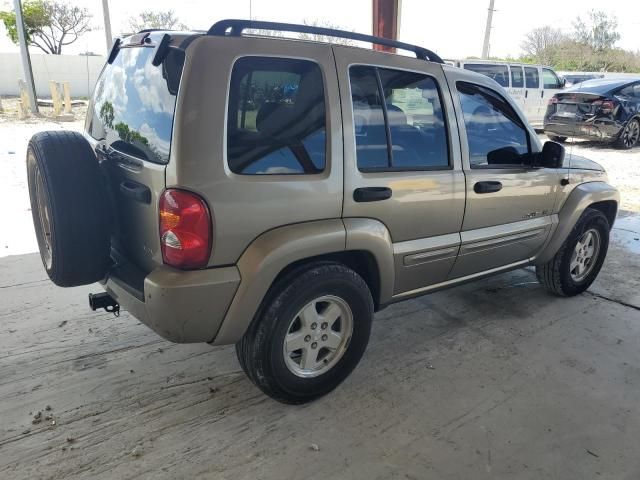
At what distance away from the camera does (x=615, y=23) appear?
3709 centimetres

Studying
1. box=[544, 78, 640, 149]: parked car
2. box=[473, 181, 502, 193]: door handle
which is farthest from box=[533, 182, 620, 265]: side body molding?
box=[544, 78, 640, 149]: parked car

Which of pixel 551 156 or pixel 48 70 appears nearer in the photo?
pixel 551 156

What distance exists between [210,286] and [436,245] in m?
1.46

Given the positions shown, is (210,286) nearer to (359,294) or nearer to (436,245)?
(359,294)

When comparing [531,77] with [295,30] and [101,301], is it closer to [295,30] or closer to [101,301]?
[295,30]

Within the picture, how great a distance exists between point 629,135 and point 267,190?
12.4 m

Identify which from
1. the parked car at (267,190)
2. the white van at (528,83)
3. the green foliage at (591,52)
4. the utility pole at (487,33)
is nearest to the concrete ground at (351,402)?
the parked car at (267,190)

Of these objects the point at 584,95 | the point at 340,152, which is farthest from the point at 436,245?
the point at 584,95

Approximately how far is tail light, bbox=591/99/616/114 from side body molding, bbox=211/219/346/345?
11.1 m

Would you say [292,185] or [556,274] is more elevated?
[292,185]

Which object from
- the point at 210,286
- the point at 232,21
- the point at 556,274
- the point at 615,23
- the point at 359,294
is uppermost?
the point at 615,23

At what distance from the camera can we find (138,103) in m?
2.51

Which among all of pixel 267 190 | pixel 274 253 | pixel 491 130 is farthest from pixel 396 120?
pixel 274 253

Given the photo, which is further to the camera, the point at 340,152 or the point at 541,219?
the point at 541,219
